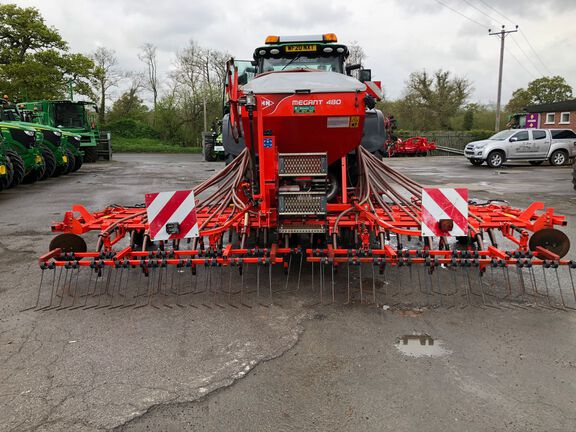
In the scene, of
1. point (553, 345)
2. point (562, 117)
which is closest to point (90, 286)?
point (553, 345)

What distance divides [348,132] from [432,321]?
2042mm

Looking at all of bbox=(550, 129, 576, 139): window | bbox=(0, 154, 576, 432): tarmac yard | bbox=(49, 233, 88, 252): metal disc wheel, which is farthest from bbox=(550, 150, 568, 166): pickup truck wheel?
bbox=(49, 233, 88, 252): metal disc wheel

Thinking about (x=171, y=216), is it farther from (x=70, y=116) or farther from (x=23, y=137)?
(x=70, y=116)

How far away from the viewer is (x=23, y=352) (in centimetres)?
341

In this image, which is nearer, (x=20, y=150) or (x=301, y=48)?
(x=301, y=48)

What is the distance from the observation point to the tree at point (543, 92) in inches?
1989

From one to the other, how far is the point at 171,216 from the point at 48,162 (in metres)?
12.5

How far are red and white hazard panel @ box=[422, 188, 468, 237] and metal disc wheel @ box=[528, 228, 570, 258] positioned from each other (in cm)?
71

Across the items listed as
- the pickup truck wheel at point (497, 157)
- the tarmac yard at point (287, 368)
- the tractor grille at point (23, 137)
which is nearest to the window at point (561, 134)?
the pickup truck wheel at point (497, 157)

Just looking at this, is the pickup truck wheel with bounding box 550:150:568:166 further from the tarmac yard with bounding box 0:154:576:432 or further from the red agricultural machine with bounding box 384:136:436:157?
the tarmac yard with bounding box 0:154:576:432

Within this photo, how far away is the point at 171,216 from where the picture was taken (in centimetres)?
453

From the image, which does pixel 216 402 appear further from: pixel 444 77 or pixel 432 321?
pixel 444 77

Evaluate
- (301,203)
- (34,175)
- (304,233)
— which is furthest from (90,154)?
(301,203)

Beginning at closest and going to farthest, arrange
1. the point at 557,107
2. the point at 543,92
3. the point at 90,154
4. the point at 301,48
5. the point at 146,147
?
the point at 301,48, the point at 90,154, the point at 557,107, the point at 146,147, the point at 543,92
